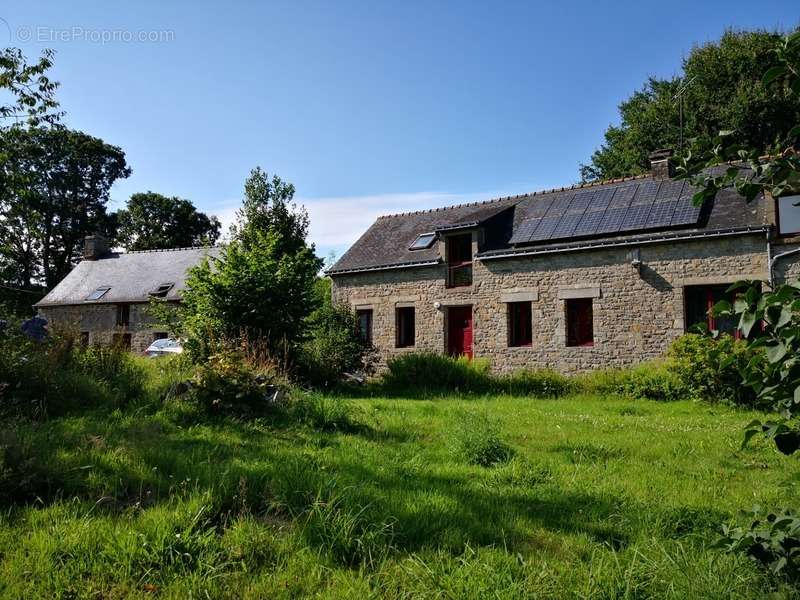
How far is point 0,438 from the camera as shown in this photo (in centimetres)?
392

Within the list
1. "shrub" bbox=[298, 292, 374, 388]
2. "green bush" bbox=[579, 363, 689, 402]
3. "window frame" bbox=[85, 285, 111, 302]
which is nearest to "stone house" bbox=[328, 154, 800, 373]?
"green bush" bbox=[579, 363, 689, 402]

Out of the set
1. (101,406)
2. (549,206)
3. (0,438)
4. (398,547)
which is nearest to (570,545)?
(398,547)

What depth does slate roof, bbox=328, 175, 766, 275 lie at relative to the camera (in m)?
14.4

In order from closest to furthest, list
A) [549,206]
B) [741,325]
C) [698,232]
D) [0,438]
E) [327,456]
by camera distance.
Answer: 1. [741,325]
2. [0,438]
3. [327,456]
4. [698,232]
5. [549,206]

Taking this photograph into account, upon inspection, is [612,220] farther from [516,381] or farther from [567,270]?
[516,381]

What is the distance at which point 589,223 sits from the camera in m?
16.1

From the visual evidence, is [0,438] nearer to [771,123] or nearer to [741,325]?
[741,325]

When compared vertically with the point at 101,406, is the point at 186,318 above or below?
above

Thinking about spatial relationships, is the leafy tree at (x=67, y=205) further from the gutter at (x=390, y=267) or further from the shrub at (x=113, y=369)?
the shrub at (x=113, y=369)

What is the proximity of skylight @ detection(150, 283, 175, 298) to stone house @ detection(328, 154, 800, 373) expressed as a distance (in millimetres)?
11255

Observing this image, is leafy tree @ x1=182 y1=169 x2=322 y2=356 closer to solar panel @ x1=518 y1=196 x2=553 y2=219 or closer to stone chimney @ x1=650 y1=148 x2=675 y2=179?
solar panel @ x1=518 y1=196 x2=553 y2=219

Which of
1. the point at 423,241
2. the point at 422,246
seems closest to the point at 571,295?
the point at 422,246

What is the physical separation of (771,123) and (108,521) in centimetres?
2768

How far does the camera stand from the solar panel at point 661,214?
1470 cm
